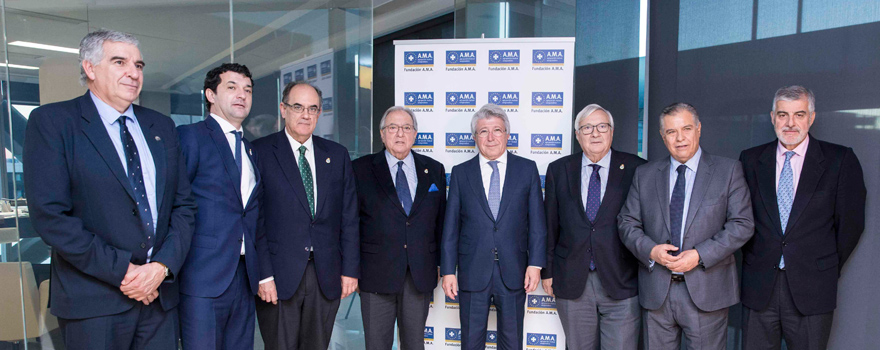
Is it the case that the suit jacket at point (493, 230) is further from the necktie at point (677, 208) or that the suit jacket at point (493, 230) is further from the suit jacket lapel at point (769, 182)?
the suit jacket lapel at point (769, 182)

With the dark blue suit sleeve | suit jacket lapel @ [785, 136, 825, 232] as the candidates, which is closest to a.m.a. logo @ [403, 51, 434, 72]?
the dark blue suit sleeve

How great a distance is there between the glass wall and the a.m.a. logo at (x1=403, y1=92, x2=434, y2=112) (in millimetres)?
958

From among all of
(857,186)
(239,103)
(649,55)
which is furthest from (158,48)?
(857,186)

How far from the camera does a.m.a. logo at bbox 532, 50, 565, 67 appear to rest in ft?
10.8

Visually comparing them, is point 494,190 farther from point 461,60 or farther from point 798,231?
point 798,231

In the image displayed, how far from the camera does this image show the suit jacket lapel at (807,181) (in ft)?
7.70

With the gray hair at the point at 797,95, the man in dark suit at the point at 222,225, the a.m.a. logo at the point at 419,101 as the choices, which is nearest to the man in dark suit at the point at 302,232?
the man in dark suit at the point at 222,225

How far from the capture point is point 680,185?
2504 mm

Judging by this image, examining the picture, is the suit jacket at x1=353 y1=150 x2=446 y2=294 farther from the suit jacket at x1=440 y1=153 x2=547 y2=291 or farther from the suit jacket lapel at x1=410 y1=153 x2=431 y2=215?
the suit jacket at x1=440 y1=153 x2=547 y2=291

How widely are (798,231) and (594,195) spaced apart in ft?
3.23

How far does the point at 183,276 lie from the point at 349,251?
839mm

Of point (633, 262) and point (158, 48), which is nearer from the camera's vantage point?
point (633, 262)

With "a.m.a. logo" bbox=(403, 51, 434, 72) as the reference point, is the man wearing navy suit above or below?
below

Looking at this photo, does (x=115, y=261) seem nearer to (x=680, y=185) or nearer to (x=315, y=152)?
(x=315, y=152)
